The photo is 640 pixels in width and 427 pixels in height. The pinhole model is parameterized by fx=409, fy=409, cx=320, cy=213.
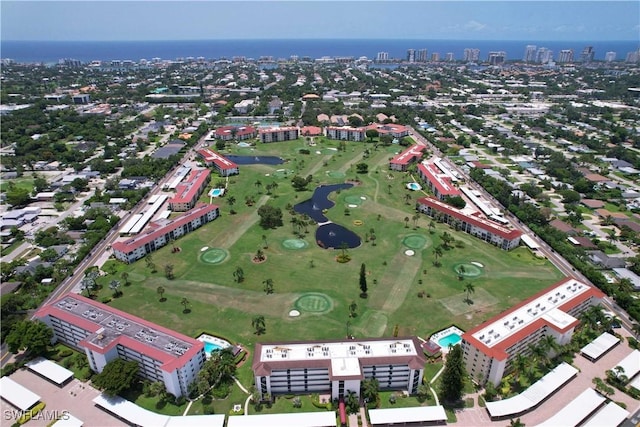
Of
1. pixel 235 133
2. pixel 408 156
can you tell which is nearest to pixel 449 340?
pixel 408 156

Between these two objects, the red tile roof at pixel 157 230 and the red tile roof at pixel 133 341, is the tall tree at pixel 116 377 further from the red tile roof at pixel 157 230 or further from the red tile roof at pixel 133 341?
the red tile roof at pixel 157 230

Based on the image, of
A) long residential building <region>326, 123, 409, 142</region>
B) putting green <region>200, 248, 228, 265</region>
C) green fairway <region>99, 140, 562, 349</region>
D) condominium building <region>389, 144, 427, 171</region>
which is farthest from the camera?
long residential building <region>326, 123, 409, 142</region>

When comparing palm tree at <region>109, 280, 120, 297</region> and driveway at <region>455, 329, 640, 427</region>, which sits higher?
palm tree at <region>109, 280, 120, 297</region>

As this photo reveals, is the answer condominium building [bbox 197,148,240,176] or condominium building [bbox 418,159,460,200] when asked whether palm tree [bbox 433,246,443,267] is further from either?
condominium building [bbox 197,148,240,176]

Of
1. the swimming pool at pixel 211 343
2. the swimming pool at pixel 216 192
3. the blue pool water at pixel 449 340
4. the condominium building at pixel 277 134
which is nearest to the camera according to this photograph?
the swimming pool at pixel 211 343

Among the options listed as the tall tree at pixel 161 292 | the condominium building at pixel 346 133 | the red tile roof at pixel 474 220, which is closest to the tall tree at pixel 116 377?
the tall tree at pixel 161 292

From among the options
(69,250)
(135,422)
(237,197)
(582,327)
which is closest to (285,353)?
(135,422)

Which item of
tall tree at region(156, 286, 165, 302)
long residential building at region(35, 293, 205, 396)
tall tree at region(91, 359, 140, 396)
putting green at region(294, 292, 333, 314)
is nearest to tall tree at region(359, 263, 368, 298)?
putting green at region(294, 292, 333, 314)
